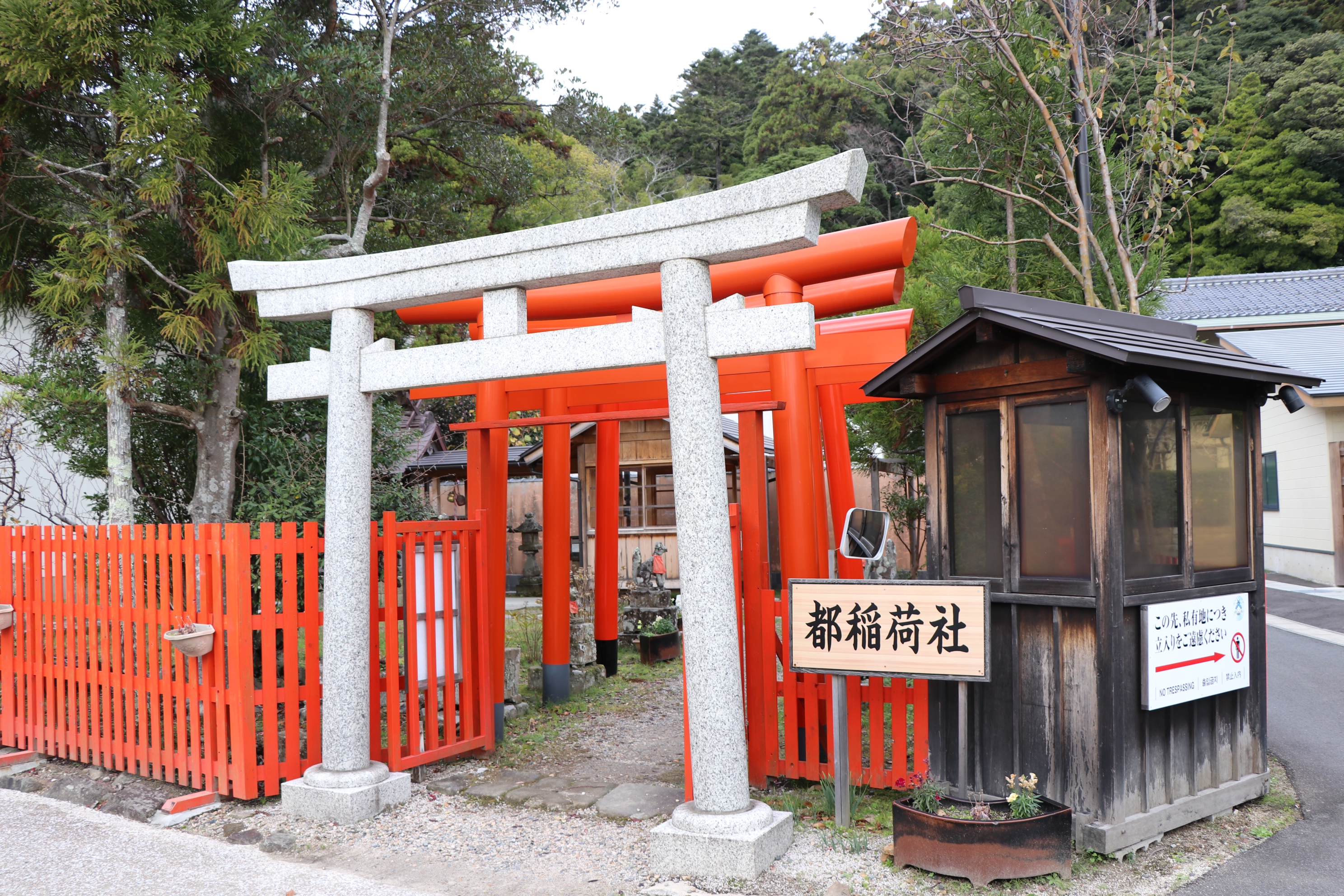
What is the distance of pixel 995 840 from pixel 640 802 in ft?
7.47

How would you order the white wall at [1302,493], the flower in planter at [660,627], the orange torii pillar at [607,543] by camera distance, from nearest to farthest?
the orange torii pillar at [607,543]
the flower in planter at [660,627]
the white wall at [1302,493]

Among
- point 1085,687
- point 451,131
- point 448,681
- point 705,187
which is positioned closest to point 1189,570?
point 1085,687

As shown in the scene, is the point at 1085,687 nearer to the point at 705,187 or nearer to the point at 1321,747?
the point at 1321,747

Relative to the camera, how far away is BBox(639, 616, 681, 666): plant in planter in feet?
34.3

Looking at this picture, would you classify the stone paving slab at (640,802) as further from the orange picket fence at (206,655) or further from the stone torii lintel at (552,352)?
the stone torii lintel at (552,352)

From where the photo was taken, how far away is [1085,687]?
4.36 meters

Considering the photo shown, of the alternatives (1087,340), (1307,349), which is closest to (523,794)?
(1087,340)

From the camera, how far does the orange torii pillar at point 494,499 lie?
6.73 meters

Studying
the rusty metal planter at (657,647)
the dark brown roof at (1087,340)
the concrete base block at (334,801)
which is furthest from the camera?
the rusty metal planter at (657,647)

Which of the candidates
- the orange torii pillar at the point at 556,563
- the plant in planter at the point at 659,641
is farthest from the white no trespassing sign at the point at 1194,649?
the plant in planter at the point at 659,641

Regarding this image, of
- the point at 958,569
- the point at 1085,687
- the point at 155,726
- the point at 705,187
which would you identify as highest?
the point at 705,187

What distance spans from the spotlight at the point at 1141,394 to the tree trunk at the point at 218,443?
6.90 m

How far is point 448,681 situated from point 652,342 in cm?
302

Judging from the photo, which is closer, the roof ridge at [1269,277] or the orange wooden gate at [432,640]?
the orange wooden gate at [432,640]
